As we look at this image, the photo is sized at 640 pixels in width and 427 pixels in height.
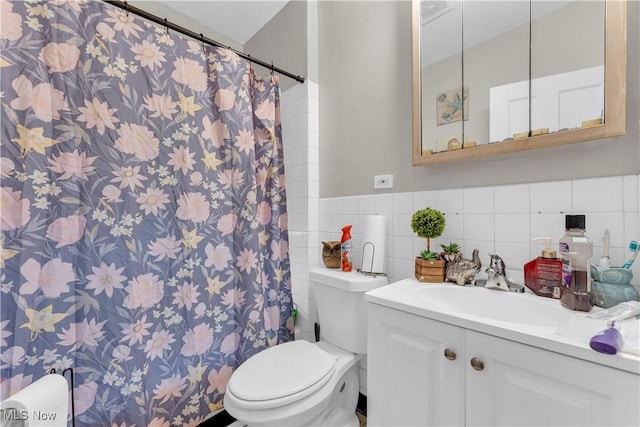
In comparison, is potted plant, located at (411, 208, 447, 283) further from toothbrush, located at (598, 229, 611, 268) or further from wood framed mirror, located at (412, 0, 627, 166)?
toothbrush, located at (598, 229, 611, 268)

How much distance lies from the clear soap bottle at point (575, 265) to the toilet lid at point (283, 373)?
0.86 metres

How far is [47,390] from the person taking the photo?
735 millimetres

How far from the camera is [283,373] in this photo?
1.06 meters

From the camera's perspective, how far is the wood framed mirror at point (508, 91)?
765 mm

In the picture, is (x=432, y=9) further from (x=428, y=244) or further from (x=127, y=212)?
(x=127, y=212)

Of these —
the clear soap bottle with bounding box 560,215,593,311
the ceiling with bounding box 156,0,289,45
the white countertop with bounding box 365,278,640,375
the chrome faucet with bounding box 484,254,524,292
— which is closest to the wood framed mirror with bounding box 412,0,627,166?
the clear soap bottle with bounding box 560,215,593,311

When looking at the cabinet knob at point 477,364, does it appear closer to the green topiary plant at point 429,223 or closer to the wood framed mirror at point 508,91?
the green topiary plant at point 429,223

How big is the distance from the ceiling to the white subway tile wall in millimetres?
602

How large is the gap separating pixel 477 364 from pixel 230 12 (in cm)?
234

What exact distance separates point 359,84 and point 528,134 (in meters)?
0.87

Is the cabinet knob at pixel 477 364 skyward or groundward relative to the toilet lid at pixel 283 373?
→ skyward

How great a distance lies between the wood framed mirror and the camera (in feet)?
2.51

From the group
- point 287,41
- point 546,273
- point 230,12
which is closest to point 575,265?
point 546,273

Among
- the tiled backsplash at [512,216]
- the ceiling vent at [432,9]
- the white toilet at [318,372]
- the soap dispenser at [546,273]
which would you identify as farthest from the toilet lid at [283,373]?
the ceiling vent at [432,9]
